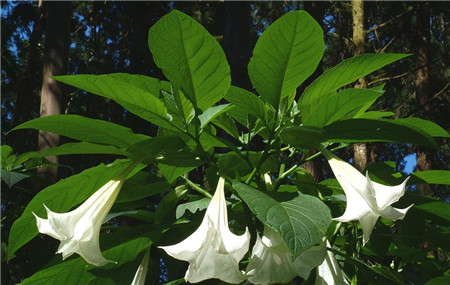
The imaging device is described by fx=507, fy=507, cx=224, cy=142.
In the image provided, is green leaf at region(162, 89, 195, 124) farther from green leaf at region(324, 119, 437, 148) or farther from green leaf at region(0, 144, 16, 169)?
green leaf at region(0, 144, 16, 169)

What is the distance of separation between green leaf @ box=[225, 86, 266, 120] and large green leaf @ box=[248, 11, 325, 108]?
0.09m

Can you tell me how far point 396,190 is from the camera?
0.64 metres

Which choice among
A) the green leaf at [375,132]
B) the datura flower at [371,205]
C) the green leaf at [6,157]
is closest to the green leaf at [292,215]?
the datura flower at [371,205]

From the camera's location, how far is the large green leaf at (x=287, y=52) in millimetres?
713

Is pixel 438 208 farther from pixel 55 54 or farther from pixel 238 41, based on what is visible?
pixel 55 54

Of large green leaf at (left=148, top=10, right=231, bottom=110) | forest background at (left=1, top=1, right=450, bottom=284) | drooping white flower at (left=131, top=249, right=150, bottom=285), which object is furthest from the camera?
forest background at (left=1, top=1, right=450, bottom=284)

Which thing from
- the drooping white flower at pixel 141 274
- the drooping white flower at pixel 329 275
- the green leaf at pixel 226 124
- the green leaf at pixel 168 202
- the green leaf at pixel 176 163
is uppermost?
the green leaf at pixel 226 124

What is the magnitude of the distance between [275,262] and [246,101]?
30 cm

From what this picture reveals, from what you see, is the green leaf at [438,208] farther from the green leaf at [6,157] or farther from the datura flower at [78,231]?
the green leaf at [6,157]

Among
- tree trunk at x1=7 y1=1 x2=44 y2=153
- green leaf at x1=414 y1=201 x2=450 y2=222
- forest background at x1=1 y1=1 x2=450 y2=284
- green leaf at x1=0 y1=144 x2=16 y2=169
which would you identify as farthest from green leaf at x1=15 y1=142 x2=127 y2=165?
tree trunk at x1=7 y1=1 x2=44 y2=153

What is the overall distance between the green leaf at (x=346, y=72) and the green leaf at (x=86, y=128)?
0.96 ft

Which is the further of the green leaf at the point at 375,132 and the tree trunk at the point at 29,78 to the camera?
the tree trunk at the point at 29,78

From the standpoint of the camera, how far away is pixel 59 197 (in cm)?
82

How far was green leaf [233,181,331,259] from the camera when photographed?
566mm
